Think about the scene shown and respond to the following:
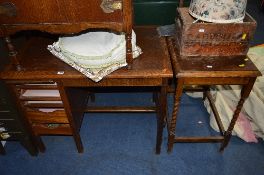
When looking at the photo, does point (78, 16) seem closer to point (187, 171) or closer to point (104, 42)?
point (104, 42)

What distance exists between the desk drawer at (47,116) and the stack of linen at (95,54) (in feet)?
1.33

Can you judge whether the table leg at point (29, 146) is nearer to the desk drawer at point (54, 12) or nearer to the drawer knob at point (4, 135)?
the drawer knob at point (4, 135)

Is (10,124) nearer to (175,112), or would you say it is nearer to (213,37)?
(175,112)

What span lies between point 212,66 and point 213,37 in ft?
0.55

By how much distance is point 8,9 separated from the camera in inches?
44.1

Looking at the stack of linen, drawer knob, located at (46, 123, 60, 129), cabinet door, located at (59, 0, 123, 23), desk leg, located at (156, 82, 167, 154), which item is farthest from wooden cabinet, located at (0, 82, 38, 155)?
desk leg, located at (156, 82, 167, 154)

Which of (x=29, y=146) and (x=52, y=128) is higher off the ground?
(x=52, y=128)

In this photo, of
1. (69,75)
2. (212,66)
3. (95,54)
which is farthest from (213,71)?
(69,75)

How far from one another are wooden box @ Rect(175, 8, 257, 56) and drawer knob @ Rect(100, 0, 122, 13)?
443mm

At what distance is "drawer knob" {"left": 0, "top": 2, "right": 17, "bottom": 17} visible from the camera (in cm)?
111

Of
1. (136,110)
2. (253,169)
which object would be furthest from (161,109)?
(253,169)

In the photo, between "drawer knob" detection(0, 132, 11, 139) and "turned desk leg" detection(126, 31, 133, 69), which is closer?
"turned desk leg" detection(126, 31, 133, 69)

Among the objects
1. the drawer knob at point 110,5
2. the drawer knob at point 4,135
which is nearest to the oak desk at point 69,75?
the drawer knob at point 4,135

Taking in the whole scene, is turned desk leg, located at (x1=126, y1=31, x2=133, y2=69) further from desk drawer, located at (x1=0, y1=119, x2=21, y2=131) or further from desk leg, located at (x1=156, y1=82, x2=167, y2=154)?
desk drawer, located at (x1=0, y1=119, x2=21, y2=131)
